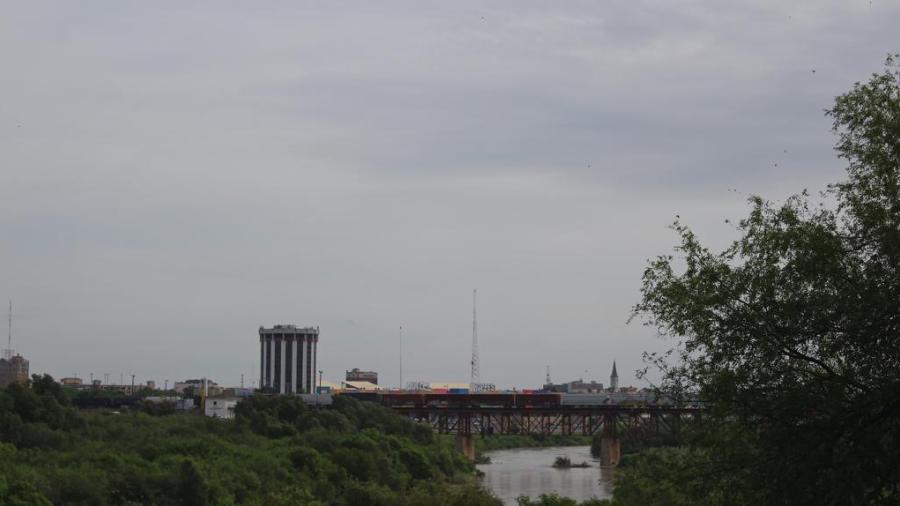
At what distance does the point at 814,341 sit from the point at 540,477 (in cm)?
8492

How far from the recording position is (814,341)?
17.5 metres

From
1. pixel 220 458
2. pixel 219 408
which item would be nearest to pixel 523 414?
pixel 219 408

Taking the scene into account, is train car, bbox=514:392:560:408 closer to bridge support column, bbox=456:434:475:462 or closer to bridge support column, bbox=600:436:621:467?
bridge support column, bbox=456:434:475:462

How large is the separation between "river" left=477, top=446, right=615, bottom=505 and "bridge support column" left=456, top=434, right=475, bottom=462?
2187mm

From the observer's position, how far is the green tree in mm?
16453

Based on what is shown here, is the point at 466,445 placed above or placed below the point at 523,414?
below

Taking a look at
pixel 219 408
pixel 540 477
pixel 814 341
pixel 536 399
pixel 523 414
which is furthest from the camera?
pixel 536 399

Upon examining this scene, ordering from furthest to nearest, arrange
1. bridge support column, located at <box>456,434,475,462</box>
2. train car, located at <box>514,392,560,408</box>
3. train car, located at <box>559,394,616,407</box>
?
1. train car, located at <box>559,394,616,407</box>
2. train car, located at <box>514,392,560,408</box>
3. bridge support column, located at <box>456,434,475,462</box>

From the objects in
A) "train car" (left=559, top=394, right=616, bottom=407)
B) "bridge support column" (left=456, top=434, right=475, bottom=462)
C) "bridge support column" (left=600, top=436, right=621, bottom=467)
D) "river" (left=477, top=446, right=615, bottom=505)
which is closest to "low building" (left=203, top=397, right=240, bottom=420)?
"bridge support column" (left=456, top=434, right=475, bottom=462)

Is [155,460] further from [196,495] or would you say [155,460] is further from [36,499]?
[36,499]

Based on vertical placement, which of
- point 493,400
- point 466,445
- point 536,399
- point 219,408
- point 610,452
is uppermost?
point 536,399

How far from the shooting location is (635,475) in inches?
842

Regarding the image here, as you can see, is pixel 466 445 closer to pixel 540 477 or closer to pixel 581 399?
pixel 540 477

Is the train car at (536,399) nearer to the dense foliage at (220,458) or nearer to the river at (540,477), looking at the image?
the river at (540,477)
